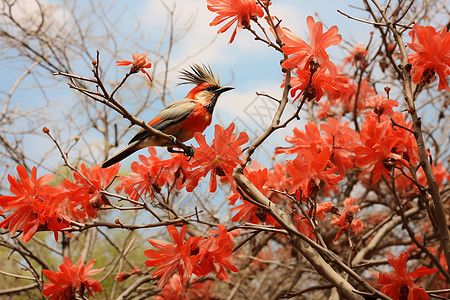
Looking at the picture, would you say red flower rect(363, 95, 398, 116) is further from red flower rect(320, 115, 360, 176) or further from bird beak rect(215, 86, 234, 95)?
bird beak rect(215, 86, 234, 95)

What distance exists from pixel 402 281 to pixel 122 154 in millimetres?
1026

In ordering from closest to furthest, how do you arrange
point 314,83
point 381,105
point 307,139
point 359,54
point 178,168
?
1. point 314,83
2. point 178,168
3. point 307,139
4. point 381,105
5. point 359,54

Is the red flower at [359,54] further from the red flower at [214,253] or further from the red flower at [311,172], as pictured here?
the red flower at [214,253]

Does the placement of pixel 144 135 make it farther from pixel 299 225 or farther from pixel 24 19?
pixel 24 19

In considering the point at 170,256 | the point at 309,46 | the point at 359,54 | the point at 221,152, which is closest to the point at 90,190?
the point at 170,256

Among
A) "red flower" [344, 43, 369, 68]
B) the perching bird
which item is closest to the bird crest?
the perching bird

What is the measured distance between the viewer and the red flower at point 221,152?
1175mm

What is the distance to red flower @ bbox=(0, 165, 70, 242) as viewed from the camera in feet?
4.10

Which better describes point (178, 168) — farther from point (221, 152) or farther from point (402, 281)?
point (402, 281)

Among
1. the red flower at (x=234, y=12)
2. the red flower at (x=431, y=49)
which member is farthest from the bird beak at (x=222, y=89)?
the red flower at (x=431, y=49)

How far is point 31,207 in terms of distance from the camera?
127 cm

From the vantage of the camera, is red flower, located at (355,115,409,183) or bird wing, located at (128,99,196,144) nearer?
red flower, located at (355,115,409,183)

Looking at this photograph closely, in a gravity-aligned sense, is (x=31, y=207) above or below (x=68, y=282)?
above

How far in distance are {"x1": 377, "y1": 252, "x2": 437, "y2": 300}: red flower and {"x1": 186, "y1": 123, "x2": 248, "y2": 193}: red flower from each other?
1.82 ft
